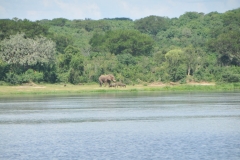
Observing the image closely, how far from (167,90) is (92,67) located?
10956mm

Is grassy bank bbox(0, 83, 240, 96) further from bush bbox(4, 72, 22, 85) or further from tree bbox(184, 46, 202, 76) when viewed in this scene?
tree bbox(184, 46, 202, 76)

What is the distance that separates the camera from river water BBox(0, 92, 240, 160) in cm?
2238

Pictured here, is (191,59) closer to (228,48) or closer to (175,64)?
(175,64)

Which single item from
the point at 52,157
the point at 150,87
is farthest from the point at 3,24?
the point at 52,157

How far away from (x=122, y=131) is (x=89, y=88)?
3351cm

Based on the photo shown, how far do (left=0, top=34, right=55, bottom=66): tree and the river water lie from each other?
2201 centimetres

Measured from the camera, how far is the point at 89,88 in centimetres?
6181

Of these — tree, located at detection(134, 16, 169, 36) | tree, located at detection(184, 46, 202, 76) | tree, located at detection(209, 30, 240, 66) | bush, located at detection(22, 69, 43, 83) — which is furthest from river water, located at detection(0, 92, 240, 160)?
tree, located at detection(134, 16, 169, 36)

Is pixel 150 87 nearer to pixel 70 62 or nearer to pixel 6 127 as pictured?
pixel 70 62

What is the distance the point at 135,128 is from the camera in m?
29.4

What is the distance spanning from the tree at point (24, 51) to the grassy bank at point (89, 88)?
432cm

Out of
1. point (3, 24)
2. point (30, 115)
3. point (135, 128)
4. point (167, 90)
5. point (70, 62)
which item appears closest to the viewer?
point (135, 128)

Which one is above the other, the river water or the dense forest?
the dense forest

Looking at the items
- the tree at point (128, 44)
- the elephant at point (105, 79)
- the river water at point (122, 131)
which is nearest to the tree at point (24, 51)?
the elephant at point (105, 79)
